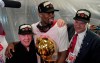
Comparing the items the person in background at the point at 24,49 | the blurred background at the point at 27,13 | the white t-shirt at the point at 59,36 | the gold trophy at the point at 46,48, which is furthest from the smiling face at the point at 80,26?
the blurred background at the point at 27,13

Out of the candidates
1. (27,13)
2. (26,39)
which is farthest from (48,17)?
(27,13)

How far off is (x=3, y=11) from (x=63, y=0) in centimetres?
67

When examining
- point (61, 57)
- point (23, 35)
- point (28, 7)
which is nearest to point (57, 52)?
point (61, 57)

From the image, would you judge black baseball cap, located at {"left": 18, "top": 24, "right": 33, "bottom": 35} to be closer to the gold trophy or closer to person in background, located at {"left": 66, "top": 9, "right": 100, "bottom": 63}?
the gold trophy

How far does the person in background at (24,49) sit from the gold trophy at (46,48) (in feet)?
0.21

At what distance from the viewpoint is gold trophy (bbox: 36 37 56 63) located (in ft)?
5.56

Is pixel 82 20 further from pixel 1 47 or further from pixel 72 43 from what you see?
pixel 1 47

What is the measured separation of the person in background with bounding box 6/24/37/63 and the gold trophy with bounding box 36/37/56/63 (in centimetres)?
7

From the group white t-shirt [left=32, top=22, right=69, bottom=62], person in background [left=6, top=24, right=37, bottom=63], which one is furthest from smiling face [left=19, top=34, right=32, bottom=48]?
white t-shirt [left=32, top=22, right=69, bottom=62]

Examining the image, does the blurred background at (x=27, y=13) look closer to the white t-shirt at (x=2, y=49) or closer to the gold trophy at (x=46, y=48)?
the white t-shirt at (x=2, y=49)

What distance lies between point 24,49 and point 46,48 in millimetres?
166

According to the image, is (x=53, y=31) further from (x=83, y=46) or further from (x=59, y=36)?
(x=83, y=46)

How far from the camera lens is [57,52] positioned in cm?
173

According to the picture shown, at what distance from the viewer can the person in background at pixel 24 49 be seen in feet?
5.49
